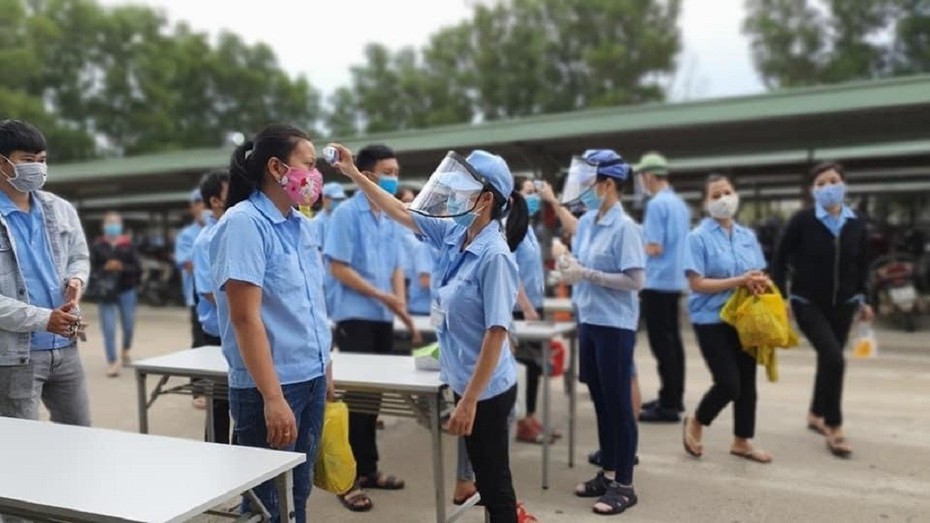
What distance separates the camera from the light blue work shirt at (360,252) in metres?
3.65

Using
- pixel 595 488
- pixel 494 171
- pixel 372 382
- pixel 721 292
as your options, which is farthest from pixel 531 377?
→ pixel 494 171

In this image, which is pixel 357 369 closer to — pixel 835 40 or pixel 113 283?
pixel 113 283

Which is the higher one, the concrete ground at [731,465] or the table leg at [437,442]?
the table leg at [437,442]

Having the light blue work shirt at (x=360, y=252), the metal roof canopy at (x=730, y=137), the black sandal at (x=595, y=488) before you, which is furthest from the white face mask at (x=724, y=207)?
the metal roof canopy at (x=730, y=137)

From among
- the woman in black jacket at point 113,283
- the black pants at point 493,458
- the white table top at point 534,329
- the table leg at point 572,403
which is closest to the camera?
the black pants at point 493,458

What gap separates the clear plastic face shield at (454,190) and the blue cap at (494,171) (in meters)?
0.03

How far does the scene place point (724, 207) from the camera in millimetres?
3900

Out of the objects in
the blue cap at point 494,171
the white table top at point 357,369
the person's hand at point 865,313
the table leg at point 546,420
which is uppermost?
the blue cap at point 494,171

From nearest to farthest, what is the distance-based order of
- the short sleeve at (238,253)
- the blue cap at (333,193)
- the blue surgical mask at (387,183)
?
1. the short sleeve at (238,253)
2. the blue surgical mask at (387,183)
3. the blue cap at (333,193)

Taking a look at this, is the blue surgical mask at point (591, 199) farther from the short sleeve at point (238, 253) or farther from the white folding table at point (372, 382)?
the short sleeve at point (238, 253)

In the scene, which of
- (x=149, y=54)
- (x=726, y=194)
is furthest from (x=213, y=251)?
(x=149, y=54)

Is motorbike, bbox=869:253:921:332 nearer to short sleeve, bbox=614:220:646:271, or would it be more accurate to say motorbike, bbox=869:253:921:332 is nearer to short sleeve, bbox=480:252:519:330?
short sleeve, bbox=614:220:646:271

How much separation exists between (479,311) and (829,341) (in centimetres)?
270

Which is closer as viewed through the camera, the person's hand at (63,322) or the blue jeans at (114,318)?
the person's hand at (63,322)
